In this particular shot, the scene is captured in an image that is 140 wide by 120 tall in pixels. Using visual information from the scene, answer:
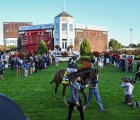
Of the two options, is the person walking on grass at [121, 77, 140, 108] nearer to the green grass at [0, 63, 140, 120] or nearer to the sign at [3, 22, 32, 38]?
the green grass at [0, 63, 140, 120]

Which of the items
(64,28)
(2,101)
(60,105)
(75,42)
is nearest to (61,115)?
(60,105)

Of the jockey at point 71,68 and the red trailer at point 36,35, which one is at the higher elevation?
the red trailer at point 36,35

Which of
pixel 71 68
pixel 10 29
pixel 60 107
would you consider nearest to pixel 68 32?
pixel 10 29

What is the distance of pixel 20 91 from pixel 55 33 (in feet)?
164

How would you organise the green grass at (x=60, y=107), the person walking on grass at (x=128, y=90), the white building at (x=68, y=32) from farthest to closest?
the white building at (x=68, y=32) → the person walking on grass at (x=128, y=90) → the green grass at (x=60, y=107)

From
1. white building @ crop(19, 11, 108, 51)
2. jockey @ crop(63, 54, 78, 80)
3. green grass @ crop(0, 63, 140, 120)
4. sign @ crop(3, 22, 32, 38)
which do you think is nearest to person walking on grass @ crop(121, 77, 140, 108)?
green grass @ crop(0, 63, 140, 120)

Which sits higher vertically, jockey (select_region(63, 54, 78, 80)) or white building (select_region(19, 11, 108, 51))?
white building (select_region(19, 11, 108, 51))

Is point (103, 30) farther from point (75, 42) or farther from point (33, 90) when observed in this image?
point (33, 90)

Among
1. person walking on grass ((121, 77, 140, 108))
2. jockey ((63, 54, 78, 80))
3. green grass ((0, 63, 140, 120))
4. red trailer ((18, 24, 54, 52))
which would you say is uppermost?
red trailer ((18, 24, 54, 52))

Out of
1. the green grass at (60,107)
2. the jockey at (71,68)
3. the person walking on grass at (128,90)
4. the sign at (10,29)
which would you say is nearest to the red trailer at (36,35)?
the sign at (10,29)

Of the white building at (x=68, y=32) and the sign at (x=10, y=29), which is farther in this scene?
the sign at (x=10, y=29)

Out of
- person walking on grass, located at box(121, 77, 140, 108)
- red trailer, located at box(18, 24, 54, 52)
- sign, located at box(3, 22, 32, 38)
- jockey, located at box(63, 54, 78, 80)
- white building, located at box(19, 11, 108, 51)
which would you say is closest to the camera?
person walking on grass, located at box(121, 77, 140, 108)

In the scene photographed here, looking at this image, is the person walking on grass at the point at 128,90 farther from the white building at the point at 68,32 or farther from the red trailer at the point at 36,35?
the red trailer at the point at 36,35

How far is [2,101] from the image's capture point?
1.97 m
